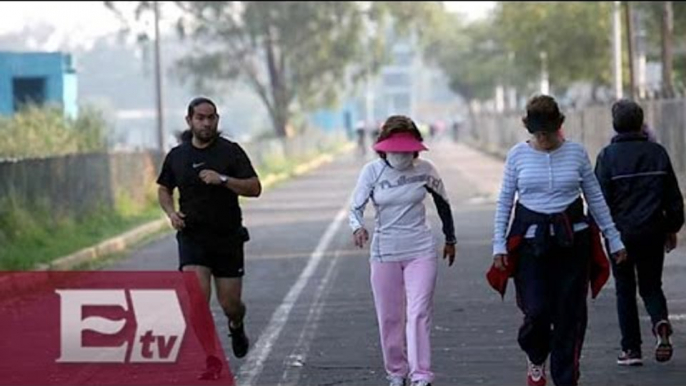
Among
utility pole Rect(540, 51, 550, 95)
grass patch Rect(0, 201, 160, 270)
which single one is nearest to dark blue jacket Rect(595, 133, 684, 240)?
grass patch Rect(0, 201, 160, 270)

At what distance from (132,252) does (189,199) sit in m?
16.3

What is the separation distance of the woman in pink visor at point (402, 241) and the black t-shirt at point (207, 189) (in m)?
1.00

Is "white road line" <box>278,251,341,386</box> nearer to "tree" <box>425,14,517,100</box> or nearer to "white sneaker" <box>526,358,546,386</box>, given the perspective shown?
"white sneaker" <box>526,358,546,386</box>

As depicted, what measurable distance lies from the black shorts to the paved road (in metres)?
0.78

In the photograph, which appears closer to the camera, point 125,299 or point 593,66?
point 125,299

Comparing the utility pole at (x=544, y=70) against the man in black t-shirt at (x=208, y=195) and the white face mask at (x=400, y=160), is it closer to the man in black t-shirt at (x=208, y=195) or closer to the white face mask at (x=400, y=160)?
the man in black t-shirt at (x=208, y=195)

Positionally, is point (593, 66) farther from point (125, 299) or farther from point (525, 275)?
point (525, 275)

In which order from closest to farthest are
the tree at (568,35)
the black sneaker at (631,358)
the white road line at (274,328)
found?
the black sneaker at (631,358) → the white road line at (274,328) → the tree at (568,35)

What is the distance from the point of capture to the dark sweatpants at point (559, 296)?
36.7 feet

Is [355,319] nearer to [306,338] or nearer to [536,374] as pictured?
[306,338]

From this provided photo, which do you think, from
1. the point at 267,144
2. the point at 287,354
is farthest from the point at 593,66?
the point at 287,354

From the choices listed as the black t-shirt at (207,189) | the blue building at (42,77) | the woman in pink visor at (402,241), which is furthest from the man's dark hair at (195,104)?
the blue building at (42,77)

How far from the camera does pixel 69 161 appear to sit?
1217 inches

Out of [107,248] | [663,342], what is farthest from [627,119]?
[107,248]
